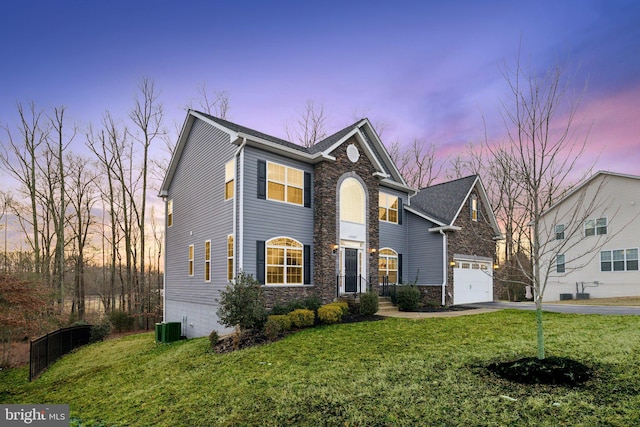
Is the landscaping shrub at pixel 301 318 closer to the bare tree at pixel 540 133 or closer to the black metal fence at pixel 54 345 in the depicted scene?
the bare tree at pixel 540 133

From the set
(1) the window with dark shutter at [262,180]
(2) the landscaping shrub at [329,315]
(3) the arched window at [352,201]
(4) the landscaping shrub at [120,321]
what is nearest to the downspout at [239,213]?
(1) the window with dark shutter at [262,180]

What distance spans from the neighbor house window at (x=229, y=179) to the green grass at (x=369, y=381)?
495 centimetres

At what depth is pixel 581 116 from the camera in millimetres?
6090

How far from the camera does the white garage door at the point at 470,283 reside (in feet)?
60.6

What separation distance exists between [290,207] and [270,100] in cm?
798

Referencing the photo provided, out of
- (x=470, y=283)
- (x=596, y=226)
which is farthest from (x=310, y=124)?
(x=596, y=226)

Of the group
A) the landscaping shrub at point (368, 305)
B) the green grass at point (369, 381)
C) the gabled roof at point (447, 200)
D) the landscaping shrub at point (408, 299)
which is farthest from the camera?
the gabled roof at point (447, 200)

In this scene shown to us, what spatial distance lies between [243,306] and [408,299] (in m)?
7.58

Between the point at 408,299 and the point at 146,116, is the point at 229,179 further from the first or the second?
the point at 146,116

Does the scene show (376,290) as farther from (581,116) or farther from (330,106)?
(330,106)

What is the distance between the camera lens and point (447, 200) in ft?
65.6

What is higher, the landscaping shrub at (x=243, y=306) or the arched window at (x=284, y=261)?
the arched window at (x=284, y=261)

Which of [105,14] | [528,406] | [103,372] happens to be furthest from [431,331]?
[105,14]

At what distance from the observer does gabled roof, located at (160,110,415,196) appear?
42.2 ft
